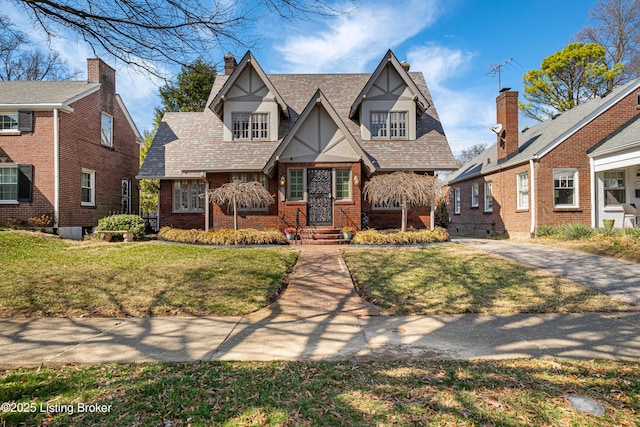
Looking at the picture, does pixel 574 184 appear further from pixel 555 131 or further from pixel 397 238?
pixel 397 238

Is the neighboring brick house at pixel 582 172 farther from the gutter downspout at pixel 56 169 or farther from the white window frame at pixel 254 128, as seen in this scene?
the gutter downspout at pixel 56 169

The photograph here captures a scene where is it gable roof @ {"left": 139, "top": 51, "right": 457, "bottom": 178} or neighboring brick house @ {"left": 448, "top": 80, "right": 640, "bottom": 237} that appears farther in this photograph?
neighboring brick house @ {"left": 448, "top": 80, "right": 640, "bottom": 237}

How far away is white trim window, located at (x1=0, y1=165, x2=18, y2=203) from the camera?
14.9 metres

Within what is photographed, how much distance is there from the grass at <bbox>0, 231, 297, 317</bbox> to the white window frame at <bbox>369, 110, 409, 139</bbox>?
7.99m

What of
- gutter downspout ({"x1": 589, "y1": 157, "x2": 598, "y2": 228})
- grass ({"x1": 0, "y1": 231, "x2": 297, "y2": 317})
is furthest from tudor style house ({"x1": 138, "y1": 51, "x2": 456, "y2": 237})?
gutter downspout ({"x1": 589, "y1": 157, "x2": 598, "y2": 228})

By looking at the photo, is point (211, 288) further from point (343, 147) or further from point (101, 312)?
point (343, 147)

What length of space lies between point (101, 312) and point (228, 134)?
37.1 feet

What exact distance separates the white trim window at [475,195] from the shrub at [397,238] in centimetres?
924

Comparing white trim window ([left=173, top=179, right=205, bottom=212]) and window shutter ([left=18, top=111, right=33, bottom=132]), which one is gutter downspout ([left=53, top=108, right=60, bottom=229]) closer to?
window shutter ([left=18, top=111, right=33, bottom=132])

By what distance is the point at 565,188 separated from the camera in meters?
15.0

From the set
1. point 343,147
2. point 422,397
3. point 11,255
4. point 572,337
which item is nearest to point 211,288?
point 422,397

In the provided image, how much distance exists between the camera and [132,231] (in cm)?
1412

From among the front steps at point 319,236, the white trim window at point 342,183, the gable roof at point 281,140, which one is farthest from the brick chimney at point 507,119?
the front steps at point 319,236

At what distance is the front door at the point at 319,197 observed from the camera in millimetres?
14141
